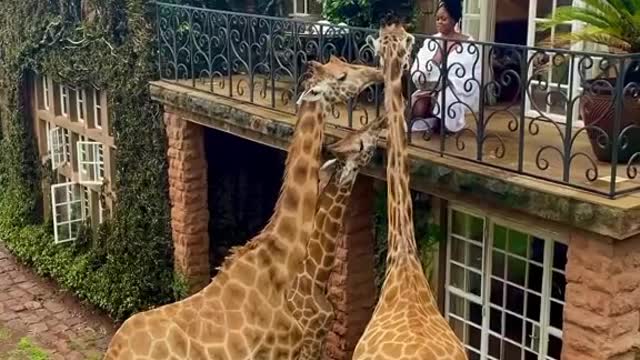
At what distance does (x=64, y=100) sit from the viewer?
14.6m

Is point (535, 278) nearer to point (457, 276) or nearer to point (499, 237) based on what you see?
point (499, 237)

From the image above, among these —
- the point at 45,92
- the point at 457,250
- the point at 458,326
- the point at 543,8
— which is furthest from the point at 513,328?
the point at 45,92

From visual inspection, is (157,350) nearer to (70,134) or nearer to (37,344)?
(37,344)

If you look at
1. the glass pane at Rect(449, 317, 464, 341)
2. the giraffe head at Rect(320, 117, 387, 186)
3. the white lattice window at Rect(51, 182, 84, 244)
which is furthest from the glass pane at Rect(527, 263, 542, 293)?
the white lattice window at Rect(51, 182, 84, 244)

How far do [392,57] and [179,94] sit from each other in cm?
461

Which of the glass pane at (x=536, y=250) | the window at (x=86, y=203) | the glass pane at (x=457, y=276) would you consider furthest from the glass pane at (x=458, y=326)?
the window at (x=86, y=203)

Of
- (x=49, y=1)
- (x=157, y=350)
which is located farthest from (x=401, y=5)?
(x=49, y=1)

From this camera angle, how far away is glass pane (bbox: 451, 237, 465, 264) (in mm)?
8539

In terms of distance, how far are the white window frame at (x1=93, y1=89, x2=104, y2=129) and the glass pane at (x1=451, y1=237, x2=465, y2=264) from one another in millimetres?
6555

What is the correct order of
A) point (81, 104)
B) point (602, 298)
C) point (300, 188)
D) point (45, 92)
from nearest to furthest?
point (602, 298)
point (300, 188)
point (81, 104)
point (45, 92)

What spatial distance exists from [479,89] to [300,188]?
1794mm

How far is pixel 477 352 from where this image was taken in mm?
8539

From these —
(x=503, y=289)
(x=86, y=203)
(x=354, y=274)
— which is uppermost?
(x=503, y=289)

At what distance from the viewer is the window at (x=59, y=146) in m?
14.7
